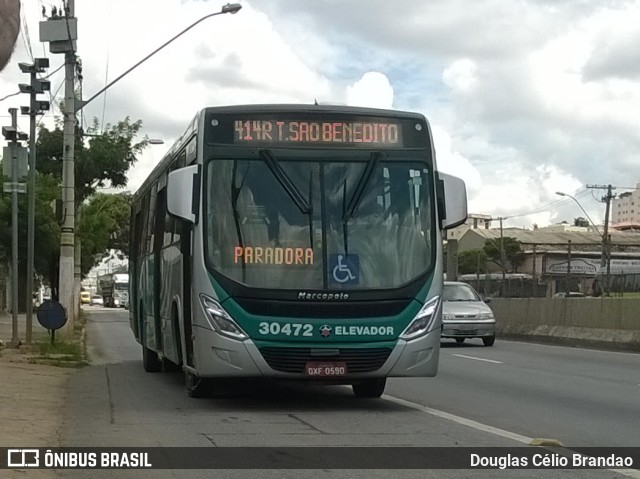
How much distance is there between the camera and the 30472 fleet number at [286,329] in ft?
34.8

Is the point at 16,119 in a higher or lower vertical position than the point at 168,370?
higher

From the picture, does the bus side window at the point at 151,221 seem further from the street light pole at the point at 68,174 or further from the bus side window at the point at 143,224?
the street light pole at the point at 68,174

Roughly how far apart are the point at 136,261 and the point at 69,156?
4.27 m

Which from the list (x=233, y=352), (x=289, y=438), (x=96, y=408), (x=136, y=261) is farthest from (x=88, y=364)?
(x=289, y=438)

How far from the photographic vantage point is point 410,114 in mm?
11508

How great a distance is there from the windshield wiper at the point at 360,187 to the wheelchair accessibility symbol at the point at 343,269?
0.42 m

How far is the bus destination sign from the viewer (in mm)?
11148

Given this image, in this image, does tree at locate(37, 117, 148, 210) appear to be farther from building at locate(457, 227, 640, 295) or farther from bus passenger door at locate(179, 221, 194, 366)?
building at locate(457, 227, 640, 295)

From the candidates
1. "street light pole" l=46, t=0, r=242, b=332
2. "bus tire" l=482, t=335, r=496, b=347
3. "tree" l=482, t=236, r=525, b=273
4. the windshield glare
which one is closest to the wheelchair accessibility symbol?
"street light pole" l=46, t=0, r=242, b=332

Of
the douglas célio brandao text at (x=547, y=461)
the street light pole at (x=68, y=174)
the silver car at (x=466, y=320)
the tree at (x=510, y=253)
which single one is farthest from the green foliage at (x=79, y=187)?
the tree at (x=510, y=253)

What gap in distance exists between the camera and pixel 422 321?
10984 mm

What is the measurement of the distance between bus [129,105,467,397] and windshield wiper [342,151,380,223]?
11 millimetres

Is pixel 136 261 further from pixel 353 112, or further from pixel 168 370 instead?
pixel 353 112

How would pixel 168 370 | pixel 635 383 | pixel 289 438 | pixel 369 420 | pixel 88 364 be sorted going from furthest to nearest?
pixel 88 364, pixel 168 370, pixel 635 383, pixel 369 420, pixel 289 438
